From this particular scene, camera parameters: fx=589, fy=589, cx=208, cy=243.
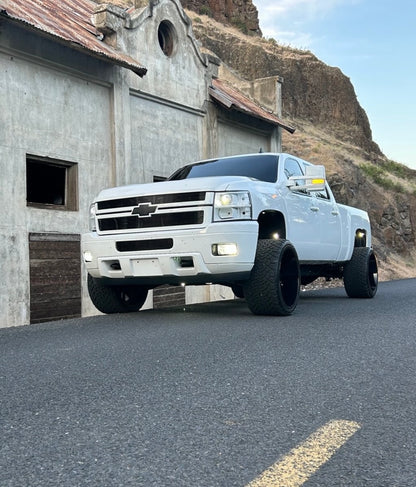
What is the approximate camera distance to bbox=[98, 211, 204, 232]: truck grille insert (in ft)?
22.5

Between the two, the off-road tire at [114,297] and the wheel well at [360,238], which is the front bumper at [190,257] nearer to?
the off-road tire at [114,297]

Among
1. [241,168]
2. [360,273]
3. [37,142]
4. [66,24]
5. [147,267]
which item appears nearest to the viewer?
[147,267]

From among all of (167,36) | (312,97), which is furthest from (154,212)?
(312,97)

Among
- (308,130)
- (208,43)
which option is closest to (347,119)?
(308,130)

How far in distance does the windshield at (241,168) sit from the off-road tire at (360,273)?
2803mm

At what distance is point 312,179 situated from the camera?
7824 mm

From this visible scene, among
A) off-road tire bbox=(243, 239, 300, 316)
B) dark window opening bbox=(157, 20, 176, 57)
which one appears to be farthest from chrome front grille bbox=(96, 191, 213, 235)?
dark window opening bbox=(157, 20, 176, 57)

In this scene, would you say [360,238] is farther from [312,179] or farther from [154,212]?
[154,212]

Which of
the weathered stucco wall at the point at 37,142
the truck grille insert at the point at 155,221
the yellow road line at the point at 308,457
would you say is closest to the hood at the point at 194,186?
the truck grille insert at the point at 155,221

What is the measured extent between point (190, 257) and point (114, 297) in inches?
71.5

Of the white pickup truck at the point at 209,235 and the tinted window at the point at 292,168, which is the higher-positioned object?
the tinted window at the point at 292,168

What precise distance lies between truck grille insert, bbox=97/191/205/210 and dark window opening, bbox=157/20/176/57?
841 cm

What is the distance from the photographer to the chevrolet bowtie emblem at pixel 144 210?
7020 millimetres

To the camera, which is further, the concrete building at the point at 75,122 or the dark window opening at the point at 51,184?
the dark window opening at the point at 51,184
